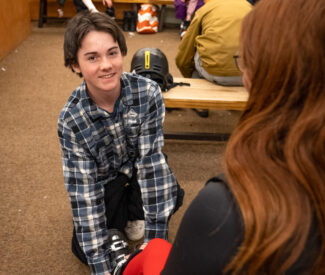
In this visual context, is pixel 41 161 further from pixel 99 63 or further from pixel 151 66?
pixel 99 63

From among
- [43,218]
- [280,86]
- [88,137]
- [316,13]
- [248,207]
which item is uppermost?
[316,13]

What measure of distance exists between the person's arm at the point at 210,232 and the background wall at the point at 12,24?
333cm

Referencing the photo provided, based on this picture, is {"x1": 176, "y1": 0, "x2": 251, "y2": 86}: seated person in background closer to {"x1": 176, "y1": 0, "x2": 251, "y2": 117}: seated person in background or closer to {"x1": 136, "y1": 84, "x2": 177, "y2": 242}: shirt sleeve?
{"x1": 176, "y1": 0, "x2": 251, "y2": 117}: seated person in background

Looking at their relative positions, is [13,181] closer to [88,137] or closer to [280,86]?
[88,137]

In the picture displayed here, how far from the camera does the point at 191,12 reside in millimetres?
3803

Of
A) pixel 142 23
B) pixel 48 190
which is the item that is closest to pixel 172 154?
pixel 48 190

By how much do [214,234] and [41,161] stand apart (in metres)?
1.75

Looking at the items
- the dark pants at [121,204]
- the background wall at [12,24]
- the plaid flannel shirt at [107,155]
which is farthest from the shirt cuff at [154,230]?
the background wall at [12,24]

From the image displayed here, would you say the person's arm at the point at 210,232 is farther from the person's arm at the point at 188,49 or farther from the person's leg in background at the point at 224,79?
the person's arm at the point at 188,49

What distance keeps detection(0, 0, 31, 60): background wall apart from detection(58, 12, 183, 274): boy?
2393mm

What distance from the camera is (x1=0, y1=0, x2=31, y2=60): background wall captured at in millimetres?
3301

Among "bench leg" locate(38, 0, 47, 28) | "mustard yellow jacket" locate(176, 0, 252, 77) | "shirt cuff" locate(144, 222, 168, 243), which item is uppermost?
"mustard yellow jacket" locate(176, 0, 252, 77)

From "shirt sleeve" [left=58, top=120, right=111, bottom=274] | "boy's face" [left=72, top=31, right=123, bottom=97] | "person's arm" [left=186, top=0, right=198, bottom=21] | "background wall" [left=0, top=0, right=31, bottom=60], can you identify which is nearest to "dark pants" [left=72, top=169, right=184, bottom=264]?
"shirt sleeve" [left=58, top=120, right=111, bottom=274]

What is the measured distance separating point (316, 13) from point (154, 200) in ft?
3.39
